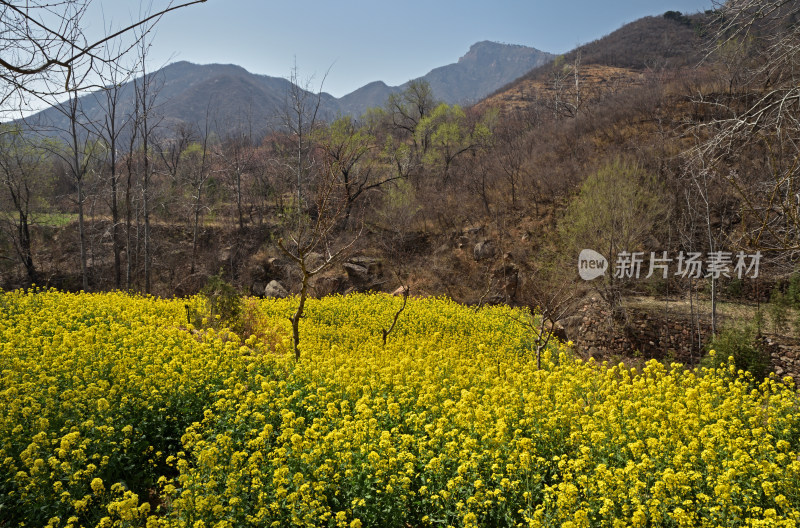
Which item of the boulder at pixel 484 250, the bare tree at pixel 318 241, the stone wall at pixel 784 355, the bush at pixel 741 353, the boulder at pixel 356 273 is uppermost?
the bare tree at pixel 318 241

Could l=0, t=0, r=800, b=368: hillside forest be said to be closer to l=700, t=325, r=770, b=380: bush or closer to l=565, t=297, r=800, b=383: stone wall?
l=565, t=297, r=800, b=383: stone wall

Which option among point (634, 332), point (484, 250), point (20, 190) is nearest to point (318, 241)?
point (634, 332)

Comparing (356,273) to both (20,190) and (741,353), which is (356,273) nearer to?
(741,353)

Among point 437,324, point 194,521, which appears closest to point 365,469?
point 194,521

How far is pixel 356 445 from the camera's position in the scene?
4270 mm

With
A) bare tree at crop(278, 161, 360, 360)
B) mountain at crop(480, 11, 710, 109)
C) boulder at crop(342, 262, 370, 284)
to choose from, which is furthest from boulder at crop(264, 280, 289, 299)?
mountain at crop(480, 11, 710, 109)

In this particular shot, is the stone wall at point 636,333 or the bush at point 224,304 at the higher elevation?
the bush at point 224,304

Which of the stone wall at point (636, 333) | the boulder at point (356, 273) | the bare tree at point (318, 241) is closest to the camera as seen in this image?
the bare tree at point (318, 241)

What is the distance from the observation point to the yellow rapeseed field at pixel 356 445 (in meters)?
3.44

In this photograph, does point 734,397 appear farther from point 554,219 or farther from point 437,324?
point 554,219

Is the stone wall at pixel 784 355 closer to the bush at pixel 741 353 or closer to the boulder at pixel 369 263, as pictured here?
the bush at pixel 741 353

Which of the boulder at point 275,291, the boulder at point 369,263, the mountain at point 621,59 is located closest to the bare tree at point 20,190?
the boulder at point 275,291

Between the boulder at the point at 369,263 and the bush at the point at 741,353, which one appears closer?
the bush at the point at 741,353

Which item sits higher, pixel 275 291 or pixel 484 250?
pixel 484 250
